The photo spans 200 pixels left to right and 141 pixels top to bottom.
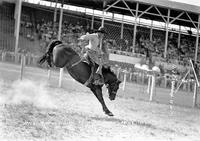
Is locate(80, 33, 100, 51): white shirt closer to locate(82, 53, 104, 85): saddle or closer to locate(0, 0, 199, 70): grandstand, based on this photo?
locate(82, 53, 104, 85): saddle

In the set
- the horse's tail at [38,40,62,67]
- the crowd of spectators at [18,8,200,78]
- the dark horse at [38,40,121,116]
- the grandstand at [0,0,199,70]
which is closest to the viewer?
the dark horse at [38,40,121,116]

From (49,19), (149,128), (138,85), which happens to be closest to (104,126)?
(149,128)

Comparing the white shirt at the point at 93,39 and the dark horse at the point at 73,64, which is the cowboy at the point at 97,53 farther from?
the dark horse at the point at 73,64

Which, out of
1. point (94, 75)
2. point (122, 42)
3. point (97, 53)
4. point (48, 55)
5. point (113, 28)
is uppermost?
point (113, 28)

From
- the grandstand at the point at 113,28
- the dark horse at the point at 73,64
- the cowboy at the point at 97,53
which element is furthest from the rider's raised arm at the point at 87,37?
the grandstand at the point at 113,28

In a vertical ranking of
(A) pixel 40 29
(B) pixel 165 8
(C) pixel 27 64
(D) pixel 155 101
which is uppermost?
(B) pixel 165 8

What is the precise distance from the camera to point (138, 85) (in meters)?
18.1

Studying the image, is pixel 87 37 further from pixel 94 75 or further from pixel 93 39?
pixel 94 75

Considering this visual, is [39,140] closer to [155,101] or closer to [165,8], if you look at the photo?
[155,101]

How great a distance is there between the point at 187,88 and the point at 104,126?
11.4 m

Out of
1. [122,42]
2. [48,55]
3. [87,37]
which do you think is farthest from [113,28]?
[87,37]

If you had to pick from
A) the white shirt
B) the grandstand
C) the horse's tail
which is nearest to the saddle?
the white shirt

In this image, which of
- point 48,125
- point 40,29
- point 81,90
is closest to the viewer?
point 48,125

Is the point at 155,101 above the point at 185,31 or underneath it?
underneath
